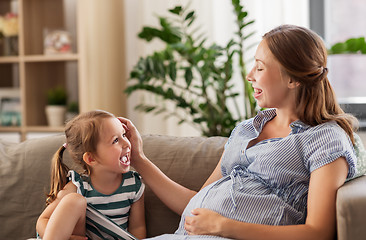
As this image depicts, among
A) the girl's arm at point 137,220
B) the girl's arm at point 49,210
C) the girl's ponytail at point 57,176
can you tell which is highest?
the girl's ponytail at point 57,176

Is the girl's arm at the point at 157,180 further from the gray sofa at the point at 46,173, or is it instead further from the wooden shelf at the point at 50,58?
the wooden shelf at the point at 50,58

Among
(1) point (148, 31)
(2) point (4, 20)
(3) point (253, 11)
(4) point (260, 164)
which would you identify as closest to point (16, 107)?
(2) point (4, 20)

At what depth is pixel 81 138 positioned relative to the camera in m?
1.57

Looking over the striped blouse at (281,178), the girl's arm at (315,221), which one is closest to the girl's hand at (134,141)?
the striped blouse at (281,178)

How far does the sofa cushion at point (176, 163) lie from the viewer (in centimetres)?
172

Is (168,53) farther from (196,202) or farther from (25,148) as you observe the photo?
(196,202)

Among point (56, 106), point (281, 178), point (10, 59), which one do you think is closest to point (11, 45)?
point (10, 59)

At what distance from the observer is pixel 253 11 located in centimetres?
294

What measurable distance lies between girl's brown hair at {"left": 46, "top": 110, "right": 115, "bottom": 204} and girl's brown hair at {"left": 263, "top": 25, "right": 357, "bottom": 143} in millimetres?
521

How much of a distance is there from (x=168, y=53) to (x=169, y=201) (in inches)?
47.1

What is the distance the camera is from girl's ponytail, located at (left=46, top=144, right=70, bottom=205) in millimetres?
1590

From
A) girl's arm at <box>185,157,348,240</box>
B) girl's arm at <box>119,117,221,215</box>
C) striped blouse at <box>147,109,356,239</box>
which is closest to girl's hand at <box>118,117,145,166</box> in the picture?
girl's arm at <box>119,117,221,215</box>

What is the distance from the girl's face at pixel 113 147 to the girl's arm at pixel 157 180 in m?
0.07

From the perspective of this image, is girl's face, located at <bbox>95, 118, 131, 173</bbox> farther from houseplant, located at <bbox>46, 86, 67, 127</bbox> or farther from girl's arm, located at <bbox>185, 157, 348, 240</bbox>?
houseplant, located at <bbox>46, 86, 67, 127</bbox>
